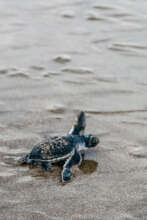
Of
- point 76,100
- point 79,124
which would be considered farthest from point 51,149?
point 76,100

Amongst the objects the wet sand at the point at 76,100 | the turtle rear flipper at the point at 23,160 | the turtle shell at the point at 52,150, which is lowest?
the wet sand at the point at 76,100

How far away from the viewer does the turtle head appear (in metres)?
3.60

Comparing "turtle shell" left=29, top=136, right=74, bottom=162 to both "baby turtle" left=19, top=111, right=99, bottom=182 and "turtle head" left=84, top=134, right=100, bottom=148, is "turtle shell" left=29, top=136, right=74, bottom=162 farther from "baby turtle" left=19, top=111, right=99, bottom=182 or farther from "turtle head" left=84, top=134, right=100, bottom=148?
"turtle head" left=84, top=134, right=100, bottom=148

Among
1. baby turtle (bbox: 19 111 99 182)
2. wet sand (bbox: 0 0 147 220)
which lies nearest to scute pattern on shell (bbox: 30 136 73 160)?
baby turtle (bbox: 19 111 99 182)

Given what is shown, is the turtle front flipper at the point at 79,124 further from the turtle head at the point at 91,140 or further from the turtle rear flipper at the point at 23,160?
the turtle rear flipper at the point at 23,160

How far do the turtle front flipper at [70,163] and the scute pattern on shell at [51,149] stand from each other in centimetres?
5

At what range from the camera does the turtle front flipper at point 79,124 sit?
359 cm

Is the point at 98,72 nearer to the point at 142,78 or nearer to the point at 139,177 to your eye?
the point at 142,78

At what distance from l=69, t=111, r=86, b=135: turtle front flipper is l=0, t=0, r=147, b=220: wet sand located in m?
0.19

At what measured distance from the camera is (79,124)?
360 centimetres

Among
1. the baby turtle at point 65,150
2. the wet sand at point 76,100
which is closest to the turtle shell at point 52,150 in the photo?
the baby turtle at point 65,150

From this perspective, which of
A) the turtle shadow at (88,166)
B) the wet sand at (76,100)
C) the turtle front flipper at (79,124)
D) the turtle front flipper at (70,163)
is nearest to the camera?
the wet sand at (76,100)

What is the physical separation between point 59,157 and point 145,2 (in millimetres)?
4514

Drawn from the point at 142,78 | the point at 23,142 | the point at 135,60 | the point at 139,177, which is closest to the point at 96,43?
the point at 135,60
